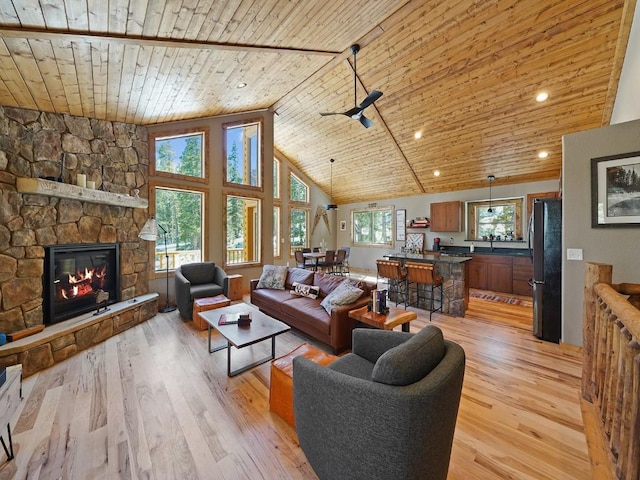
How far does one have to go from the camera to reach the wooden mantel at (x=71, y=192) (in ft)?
9.16

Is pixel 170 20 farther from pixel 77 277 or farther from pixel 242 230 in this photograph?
pixel 242 230

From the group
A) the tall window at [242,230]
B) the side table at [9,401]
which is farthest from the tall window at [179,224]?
the side table at [9,401]

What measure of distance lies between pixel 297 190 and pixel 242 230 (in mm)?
3023

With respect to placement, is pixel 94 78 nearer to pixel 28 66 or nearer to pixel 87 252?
pixel 28 66

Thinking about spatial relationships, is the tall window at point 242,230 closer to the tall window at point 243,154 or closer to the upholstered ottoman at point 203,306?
the tall window at point 243,154

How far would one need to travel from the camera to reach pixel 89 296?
3639 millimetres

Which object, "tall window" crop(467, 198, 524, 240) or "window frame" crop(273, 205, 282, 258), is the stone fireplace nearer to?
"window frame" crop(273, 205, 282, 258)

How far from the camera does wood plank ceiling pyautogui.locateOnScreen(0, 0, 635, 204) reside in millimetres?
2434

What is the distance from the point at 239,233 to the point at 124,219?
106 inches

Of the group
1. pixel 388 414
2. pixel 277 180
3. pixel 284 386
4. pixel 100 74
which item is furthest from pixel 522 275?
pixel 100 74

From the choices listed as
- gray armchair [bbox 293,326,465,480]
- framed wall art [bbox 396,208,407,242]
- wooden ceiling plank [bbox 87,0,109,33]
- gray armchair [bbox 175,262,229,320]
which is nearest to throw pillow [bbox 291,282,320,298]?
gray armchair [bbox 175,262,229,320]

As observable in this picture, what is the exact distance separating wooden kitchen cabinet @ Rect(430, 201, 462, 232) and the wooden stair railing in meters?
5.27

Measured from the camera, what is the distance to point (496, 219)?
22.3ft

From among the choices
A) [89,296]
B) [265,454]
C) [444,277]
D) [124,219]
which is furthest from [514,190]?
[89,296]
